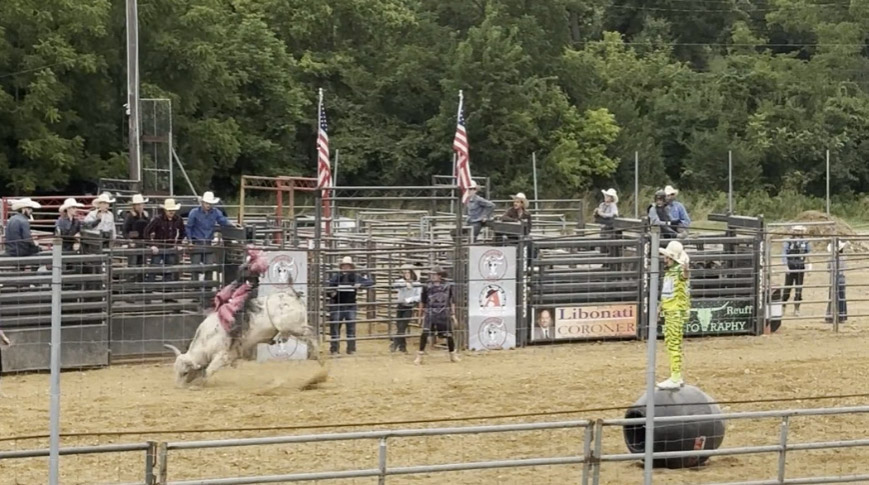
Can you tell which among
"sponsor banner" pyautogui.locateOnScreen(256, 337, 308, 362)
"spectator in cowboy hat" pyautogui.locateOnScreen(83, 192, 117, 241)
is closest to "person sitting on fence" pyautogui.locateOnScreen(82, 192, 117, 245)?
"spectator in cowboy hat" pyautogui.locateOnScreen(83, 192, 117, 241)

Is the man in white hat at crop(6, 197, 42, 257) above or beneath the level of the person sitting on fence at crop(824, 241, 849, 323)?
above

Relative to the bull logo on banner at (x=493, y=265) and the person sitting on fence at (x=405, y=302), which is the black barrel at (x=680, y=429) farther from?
the bull logo on banner at (x=493, y=265)

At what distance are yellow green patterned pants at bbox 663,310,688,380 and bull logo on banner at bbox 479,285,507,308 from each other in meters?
5.19

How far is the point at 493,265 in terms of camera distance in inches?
699

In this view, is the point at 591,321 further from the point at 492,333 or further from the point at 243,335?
the point at 243,335

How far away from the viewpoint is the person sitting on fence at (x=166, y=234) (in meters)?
17.1

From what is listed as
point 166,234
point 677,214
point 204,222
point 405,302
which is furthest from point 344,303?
point 677,214

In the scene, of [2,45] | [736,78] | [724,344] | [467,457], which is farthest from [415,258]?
[736,78]

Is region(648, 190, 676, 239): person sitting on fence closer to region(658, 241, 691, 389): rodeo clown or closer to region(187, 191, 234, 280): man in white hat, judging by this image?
region(187, 191, 234, 280): man in white hat

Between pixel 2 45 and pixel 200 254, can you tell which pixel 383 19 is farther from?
pixel 200 254

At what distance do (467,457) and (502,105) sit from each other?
3916cm

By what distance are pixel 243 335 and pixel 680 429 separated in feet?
19.1

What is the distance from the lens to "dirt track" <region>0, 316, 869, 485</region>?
1064cm

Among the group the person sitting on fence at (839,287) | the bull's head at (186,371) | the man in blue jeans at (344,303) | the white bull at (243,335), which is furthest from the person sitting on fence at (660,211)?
the bull's head at (186,371)
